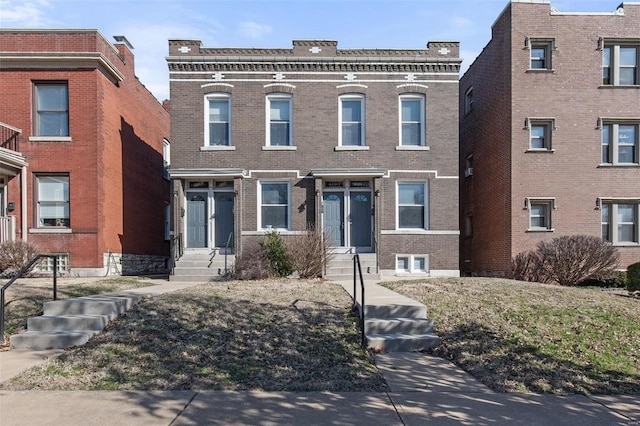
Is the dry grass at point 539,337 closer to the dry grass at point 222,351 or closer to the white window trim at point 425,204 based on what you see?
the dry grass at point 222,351

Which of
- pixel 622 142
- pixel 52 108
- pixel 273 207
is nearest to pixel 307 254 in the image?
pixel 273 207

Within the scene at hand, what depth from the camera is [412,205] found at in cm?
1538

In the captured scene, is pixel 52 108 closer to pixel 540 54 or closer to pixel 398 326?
pixel 398 326

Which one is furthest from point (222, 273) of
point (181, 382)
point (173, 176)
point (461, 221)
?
point (461, 221)

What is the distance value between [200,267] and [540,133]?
43.1 ft

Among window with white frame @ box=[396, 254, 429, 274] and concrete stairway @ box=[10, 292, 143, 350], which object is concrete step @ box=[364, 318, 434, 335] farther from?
window with white frame @ box=[396, 254, 429, 274]

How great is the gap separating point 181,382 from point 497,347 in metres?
4.50

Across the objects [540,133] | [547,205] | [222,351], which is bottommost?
[222,351]

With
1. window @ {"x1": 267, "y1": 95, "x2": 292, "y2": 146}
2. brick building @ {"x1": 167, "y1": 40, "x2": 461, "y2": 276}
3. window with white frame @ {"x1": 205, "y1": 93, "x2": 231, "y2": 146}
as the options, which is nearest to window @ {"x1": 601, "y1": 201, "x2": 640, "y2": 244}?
brick building @ {"x1": 167, "y1": 40, "x2": 461, "y2": 276}

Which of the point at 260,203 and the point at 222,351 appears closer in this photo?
the point at 222,351

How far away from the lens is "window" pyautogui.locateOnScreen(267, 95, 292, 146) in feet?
50.5

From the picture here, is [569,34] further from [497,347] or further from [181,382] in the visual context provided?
[181,382]

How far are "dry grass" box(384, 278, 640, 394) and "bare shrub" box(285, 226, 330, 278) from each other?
3.62 metres

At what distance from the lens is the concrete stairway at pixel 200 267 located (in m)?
13.8
